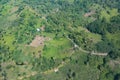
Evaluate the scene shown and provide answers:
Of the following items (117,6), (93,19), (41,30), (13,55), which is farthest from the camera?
(117,6)

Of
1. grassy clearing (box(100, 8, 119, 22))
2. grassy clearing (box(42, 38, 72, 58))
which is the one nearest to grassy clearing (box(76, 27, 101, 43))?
grassy clearing (box(42, 38, 72, 58))

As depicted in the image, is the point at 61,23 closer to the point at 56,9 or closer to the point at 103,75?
the point at 56,9

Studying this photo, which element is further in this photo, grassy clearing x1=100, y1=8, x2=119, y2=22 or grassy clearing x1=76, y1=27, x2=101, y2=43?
grassy clearing x1=100, y1=8, x2=119, y2=22

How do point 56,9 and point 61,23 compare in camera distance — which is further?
point 56,9

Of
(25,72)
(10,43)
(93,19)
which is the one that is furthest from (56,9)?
(25,72)

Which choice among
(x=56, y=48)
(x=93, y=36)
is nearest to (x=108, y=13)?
(x=93, y=36)

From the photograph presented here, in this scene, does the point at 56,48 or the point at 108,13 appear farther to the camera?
the point at 108,13

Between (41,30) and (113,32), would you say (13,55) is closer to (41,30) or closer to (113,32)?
(41,30)

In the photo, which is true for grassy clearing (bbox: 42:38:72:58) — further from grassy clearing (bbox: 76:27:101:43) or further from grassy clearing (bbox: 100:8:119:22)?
grassy clearing (bbox: 100:8:119:22)

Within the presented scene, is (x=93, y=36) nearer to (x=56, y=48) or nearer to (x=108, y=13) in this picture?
(x=56, y=48)

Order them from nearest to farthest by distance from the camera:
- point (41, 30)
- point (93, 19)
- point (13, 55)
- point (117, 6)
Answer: point (13, 55) → point (41, 30) → point (93, 19) → point (117, 6)
